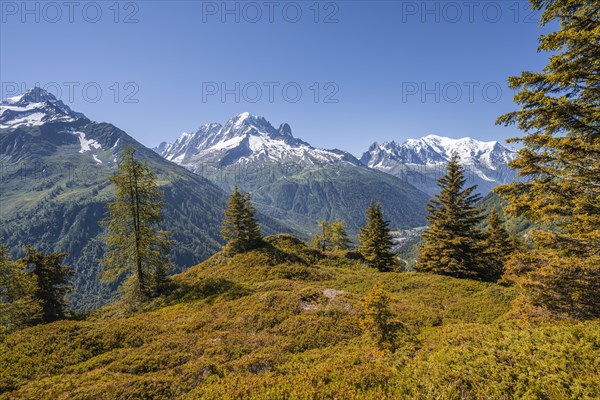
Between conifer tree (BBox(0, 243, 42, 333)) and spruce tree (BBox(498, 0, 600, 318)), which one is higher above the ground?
spruce tree (BBox(498, 0, 600, 318))

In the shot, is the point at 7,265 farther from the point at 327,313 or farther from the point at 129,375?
the point at 327,313

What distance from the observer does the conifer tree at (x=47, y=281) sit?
80.4 ft

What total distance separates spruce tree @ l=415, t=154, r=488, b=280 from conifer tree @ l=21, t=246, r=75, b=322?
37950 millimetres

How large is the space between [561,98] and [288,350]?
16107 millimetres

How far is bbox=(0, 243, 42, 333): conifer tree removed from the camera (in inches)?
849

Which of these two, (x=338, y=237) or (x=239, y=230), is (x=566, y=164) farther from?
(x=338, y=237)

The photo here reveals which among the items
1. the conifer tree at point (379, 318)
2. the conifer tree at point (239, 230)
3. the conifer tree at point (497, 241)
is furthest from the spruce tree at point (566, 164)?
the conifer tree at point (497, 241)

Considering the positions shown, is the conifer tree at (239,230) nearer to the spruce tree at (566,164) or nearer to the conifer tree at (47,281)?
the conifer tree at (47,281)

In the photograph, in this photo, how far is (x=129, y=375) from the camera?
11133 mm

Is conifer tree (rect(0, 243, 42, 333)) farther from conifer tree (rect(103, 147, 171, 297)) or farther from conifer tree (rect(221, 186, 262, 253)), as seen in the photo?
conifer tree (rect(221, 186, 262, 253))

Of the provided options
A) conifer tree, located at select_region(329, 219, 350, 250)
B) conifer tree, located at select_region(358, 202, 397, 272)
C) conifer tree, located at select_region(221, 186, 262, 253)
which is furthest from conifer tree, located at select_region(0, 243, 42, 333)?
conifer tree, located at select_region(329, 219, 350, 250)

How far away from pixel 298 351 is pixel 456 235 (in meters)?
25.7

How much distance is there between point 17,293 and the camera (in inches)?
941

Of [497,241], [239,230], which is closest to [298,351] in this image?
[239,230]
